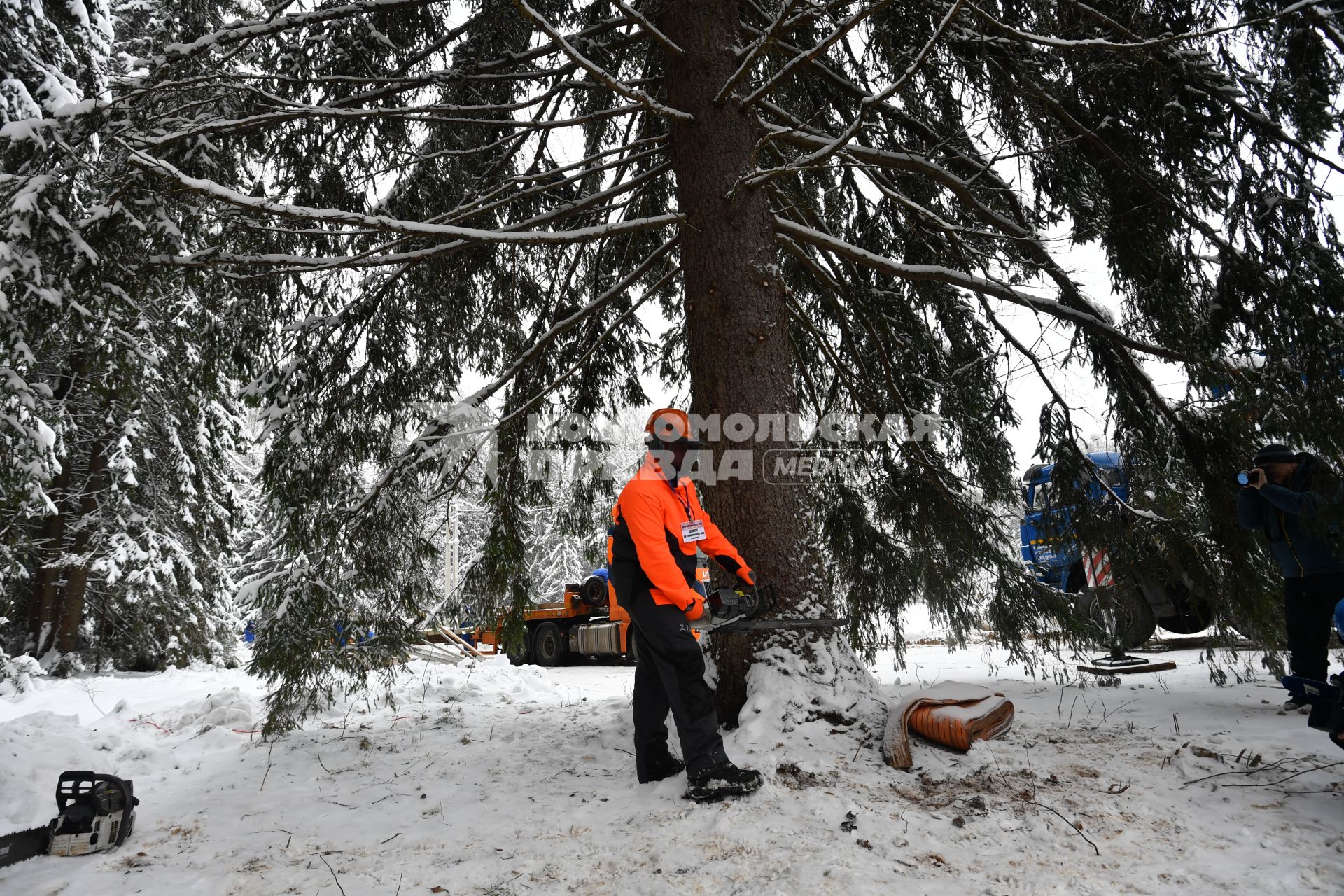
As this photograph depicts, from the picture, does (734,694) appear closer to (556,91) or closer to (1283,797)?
(1283,797)

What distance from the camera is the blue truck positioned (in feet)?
15.2

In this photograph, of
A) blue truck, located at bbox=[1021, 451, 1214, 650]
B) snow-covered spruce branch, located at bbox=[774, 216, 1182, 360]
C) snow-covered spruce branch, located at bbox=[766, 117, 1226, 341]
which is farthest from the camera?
blue truck, located at bbox=[1021, 451, 1214, 650]

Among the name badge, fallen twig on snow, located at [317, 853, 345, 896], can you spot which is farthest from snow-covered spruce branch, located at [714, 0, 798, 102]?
fallen twig on snow, located at [317, 853, 345, 896]

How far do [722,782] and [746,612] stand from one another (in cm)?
81

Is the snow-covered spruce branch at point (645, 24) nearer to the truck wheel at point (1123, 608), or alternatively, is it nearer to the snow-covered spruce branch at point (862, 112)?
the snow-covered spruce branch at point (862, 112)

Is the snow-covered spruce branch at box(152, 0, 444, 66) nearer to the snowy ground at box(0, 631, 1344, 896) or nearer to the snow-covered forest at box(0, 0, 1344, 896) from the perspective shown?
the snow-covered forest at box(0, 0, 1344, 896)

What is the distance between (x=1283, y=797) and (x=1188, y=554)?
1909 millimetres

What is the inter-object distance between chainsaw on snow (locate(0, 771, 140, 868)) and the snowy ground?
72 millimetres

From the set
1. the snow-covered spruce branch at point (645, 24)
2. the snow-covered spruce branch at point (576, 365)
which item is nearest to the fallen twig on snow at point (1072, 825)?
the snow-covered spruce branch at point (576, 365)

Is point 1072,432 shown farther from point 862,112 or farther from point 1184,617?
point 1184,617

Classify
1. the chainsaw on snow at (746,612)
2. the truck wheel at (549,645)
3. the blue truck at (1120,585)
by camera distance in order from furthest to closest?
the truck wheel at (549,645)
the blue truck at (1120,585)
the chainsaw on snow at (746,612)

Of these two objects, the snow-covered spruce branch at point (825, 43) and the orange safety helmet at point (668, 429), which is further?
the orange safety helmet at point (668, 429)

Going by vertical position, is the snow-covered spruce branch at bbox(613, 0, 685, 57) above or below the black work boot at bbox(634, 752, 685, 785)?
above

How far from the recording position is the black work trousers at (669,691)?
3.03 meters
